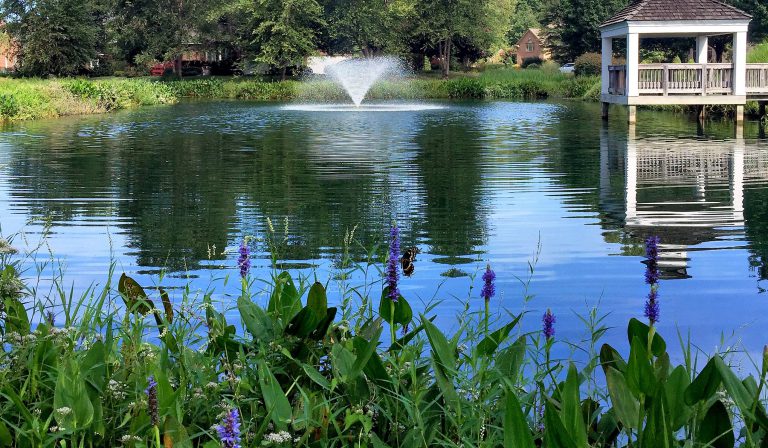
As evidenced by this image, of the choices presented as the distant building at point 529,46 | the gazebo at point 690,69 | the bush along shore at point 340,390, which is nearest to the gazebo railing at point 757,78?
the gazebo at point 690,69

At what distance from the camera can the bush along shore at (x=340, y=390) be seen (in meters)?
3.71

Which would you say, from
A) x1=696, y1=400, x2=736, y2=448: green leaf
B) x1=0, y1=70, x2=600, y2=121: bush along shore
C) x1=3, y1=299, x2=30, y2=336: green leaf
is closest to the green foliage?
x1=0, y1=70, x2=600, y2=121: bush along shore

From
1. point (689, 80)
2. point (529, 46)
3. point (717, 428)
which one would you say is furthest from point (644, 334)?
point (529, 46)

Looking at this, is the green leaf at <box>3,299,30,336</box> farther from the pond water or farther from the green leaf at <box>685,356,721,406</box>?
the green leaf at <box>685,356,721,406</box>

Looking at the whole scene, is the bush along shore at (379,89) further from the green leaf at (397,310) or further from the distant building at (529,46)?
the distant building at (529,46)

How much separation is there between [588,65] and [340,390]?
5726 centimetres

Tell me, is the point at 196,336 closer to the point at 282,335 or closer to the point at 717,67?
the point at 282,335

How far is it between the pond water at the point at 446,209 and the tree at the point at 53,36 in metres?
35.0

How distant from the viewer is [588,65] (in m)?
59.8

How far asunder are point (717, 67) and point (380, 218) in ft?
66.4

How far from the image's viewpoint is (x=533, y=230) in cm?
1109

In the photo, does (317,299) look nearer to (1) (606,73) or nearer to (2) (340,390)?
(2) (340,390)

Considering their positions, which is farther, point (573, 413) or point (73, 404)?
point (73, 404)

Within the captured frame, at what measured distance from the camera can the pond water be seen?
8.12 m
